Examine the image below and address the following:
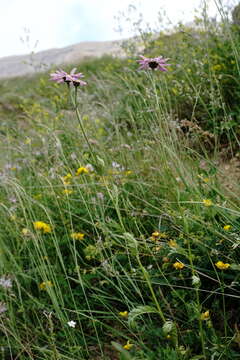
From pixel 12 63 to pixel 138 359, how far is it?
22816mm

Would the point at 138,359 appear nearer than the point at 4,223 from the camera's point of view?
Yes

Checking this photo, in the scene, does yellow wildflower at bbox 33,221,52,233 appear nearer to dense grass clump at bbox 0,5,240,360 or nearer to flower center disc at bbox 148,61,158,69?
dense grass clump at bbox 0,5,240,360

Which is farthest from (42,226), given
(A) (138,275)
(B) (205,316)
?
(B) (205,316)

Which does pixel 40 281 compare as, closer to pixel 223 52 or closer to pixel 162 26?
pixel 223 52

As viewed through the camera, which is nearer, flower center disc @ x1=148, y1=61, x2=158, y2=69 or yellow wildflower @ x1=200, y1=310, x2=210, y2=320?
yellow wildflower @ x1=200, y1=310, x2=210, y2=320

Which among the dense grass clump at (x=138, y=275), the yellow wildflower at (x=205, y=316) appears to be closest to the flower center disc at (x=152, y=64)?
the dense grass clump at (x=138, y=275)

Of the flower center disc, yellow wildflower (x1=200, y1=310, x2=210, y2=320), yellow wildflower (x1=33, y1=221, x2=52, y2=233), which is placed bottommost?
yellow wildflower (x1=200, y1=310, x2=210, y2=320)

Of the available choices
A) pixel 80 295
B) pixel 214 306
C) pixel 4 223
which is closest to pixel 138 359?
pixel 214 306

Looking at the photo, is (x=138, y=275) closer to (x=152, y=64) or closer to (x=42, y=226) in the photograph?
(x=42, y=226)

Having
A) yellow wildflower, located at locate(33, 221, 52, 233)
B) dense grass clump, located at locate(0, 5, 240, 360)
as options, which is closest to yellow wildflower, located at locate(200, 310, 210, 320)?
dense grass clump, located at locate(0, 5, 240, 360)

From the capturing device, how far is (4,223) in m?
2.03

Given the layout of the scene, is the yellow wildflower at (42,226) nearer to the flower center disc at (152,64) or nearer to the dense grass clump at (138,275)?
the dense grass clump at (138,275)

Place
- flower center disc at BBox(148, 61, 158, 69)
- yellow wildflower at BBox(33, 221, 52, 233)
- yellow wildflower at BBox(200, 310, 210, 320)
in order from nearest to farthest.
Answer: yellow wildflower at BBox(200, 310, 210, 320) < flower center disc at BBox(148, 61, 158, 69) < yellow wildflower at BBox(33, 221, 52, 233)

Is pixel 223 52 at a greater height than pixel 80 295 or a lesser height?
greater
